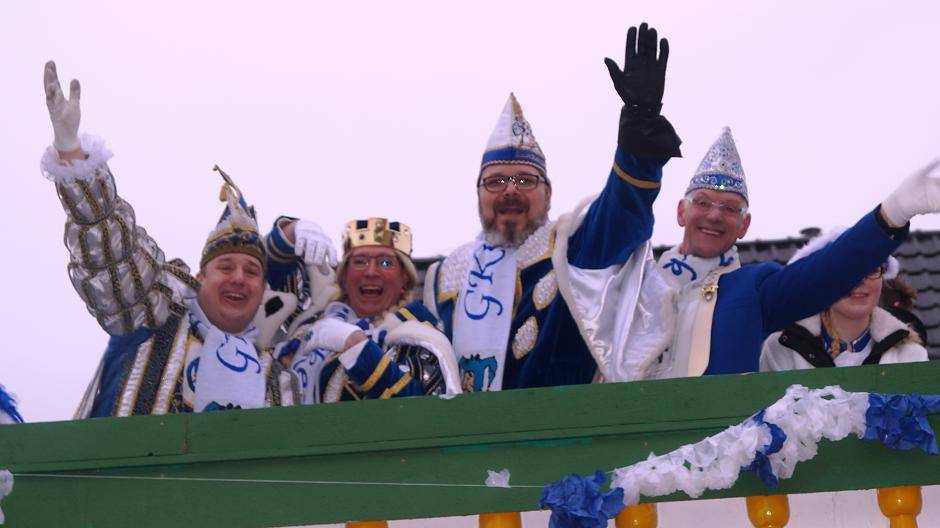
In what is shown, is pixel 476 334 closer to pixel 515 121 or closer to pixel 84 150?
pixel 515 121

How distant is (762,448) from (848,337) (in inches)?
81.1

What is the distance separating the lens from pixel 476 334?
14.2 feet

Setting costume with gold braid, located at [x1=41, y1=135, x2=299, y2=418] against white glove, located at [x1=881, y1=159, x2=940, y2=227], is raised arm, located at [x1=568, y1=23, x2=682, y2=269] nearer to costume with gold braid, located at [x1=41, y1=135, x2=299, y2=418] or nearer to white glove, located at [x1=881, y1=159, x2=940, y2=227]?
white glove, located at [x1=881, y1=159, x2=940, y2=227]

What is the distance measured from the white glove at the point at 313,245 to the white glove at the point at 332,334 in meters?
0.31

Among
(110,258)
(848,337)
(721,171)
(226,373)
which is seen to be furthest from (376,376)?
(848,337)

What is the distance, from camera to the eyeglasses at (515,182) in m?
4.54

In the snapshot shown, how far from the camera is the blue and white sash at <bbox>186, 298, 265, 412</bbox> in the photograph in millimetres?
4008

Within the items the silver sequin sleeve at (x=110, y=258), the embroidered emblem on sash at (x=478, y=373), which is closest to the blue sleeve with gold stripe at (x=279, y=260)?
the silver sequin sleeve at (x=110, y=258)

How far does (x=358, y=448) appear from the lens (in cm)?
284

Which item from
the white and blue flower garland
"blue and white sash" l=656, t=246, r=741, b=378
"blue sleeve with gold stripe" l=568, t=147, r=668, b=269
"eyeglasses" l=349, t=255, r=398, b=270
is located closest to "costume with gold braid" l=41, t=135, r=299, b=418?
"eyeglasses" l=349, t=255, r=398, b=270

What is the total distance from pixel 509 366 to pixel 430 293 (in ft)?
1.96

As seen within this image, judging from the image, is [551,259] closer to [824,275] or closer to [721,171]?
[721,171]

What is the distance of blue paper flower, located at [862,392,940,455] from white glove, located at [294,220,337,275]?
2334 mm

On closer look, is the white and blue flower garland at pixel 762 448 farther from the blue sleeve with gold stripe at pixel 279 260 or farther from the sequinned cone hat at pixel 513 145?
the blue sleeve with gold stripe at pixel 279 260
